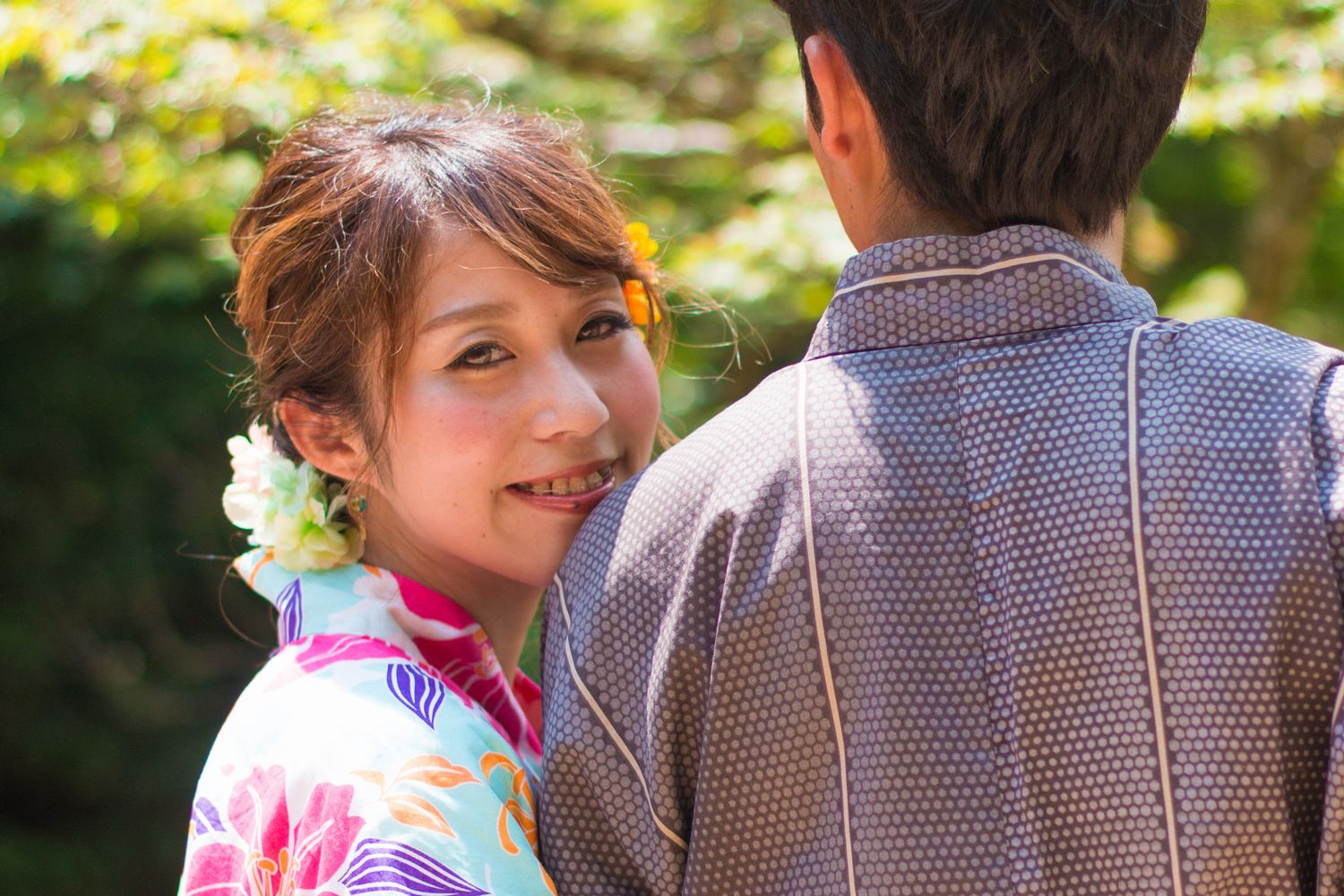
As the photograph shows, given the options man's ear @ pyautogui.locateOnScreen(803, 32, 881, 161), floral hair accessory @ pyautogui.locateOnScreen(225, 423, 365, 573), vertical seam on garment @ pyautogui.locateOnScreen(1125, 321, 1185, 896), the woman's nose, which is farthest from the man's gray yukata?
floral hair accessory @ pyautogui.locateOnScreen(225, 423, 365, 573)

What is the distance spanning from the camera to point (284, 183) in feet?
6.76

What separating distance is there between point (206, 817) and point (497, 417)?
0.61 m

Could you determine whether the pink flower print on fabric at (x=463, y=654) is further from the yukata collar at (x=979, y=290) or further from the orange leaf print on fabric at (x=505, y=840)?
the yukata collar at (x=979, y=290)

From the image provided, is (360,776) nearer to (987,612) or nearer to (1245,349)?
(987,612)

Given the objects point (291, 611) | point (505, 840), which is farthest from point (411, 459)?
point (505, 840)

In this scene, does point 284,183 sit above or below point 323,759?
above

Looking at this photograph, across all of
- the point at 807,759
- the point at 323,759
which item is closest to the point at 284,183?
the point at 323,759

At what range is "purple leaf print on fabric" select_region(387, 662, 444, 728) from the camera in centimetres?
162

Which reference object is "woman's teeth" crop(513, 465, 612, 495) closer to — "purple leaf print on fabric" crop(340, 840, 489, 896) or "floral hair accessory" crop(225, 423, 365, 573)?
"floral hair accessory" crop(225, 423, 365, 573)

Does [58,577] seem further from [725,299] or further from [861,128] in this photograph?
[861,128]

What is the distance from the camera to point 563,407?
71.5 inches

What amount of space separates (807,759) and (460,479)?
0.72 metres

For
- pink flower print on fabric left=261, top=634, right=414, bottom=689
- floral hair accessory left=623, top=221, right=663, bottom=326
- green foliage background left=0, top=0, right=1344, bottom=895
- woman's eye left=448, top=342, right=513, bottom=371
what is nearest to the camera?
pink flower print on fabric left=261, top=634, right=414, bottom=689

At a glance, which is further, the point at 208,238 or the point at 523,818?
the point at 208,238
